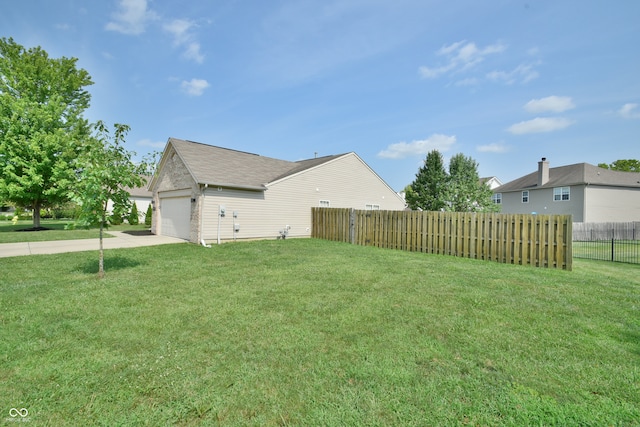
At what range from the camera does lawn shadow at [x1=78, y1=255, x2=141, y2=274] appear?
A: 733cm

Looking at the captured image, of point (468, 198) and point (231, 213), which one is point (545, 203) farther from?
point (231, 213)

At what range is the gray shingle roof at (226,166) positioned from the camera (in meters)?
13.2

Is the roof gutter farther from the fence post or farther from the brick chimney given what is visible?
the brick chimney

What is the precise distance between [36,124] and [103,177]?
18822mm

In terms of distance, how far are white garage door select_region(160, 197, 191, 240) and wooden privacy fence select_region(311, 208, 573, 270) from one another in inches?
304

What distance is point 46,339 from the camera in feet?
11.3

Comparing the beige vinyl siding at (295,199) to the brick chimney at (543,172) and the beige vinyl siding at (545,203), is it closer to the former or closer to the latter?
the beige vinyl siding at (545,203)

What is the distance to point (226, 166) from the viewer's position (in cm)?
1499

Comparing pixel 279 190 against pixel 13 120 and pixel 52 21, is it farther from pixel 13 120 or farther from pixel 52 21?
pixel 13 120

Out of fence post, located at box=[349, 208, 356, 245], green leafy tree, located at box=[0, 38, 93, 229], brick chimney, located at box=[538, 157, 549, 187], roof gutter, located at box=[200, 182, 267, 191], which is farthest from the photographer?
brick chimney, located at box=[538, 157, 549, 187]

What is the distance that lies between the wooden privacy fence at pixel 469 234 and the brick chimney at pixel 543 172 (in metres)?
25.0

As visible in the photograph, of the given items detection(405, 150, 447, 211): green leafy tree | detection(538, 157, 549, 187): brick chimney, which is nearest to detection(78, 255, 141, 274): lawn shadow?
detection(405, 150, 447, 211): green leafy tree

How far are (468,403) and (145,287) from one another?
6064mm

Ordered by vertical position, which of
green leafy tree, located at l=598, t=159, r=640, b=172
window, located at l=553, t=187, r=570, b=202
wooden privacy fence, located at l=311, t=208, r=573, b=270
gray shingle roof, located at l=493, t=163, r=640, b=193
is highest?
green leafy tree, located at l=598, t=159, r=640, b=172
